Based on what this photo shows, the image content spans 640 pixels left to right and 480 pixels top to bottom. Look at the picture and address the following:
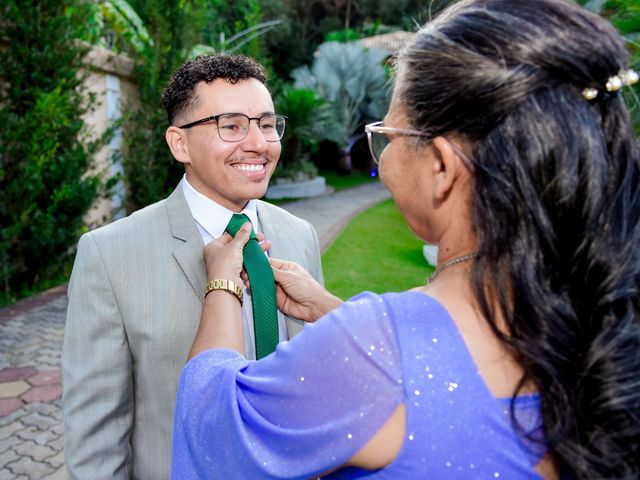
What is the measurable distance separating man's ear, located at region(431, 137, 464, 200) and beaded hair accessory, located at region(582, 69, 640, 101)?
0.25m

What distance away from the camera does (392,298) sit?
111cm

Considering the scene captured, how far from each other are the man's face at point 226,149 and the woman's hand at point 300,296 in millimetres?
315

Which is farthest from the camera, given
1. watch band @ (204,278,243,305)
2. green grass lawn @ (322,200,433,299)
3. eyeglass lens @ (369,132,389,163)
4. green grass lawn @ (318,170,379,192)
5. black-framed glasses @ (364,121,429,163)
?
green grass lawn @ (318,170,379,192)

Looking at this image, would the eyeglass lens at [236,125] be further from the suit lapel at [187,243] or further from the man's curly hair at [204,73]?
the suit lapel at [187,243]

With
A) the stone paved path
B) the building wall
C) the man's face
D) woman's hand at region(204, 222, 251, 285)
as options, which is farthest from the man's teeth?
the building wall

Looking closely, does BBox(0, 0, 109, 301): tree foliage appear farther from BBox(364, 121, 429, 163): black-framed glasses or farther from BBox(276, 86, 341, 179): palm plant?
BBox(276, 86, 341, 179): palm plant

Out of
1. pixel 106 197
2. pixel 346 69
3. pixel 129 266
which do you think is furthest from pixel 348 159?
pixel 129 266

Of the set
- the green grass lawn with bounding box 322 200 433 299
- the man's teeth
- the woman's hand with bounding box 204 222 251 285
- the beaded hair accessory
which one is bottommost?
the green grass lawn with bounding box 322 200 433 299

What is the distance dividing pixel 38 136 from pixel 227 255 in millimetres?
6312

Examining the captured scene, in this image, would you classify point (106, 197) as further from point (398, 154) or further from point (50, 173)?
point (398, 154)

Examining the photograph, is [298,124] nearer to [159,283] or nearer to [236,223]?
[236,223]

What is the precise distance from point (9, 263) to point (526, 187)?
7.55 m

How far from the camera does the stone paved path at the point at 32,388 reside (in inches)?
Answer: 157

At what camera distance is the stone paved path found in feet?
13.1
